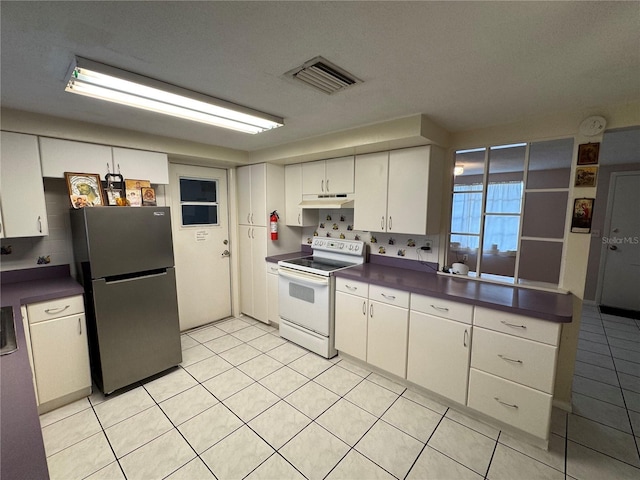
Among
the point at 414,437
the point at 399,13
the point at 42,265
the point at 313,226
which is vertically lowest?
the point at 414,437

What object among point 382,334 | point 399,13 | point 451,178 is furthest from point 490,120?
point 382,334

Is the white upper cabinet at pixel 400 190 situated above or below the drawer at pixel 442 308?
above

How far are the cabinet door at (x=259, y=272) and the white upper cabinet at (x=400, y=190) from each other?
4.23ft

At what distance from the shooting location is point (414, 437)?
1915 millimetres

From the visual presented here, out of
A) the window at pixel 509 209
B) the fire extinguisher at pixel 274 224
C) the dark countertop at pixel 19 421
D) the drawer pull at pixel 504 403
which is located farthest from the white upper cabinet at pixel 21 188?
the drawer pull at pixel 504 403

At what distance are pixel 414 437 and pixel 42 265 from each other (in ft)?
10.7

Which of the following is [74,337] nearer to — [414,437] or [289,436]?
[289,436]

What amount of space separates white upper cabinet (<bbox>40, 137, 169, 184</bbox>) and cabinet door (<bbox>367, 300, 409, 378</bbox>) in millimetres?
2400

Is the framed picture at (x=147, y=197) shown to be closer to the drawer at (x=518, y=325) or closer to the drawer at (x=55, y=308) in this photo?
the drawer at (x=55, y=308)

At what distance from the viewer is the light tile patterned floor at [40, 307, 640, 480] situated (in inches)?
66.4

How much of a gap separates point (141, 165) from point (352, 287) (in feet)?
7.46

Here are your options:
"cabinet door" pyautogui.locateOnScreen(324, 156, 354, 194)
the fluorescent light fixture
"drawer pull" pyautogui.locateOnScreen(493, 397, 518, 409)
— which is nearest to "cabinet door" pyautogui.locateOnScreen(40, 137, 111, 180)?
the fluorescent light fixture

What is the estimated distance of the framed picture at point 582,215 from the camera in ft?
6.63

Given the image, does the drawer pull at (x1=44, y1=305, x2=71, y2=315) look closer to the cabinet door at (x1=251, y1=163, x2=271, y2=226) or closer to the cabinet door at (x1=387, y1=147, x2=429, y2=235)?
the cabinet door at (x1=251, y1=163, x2=271, y2=226)
